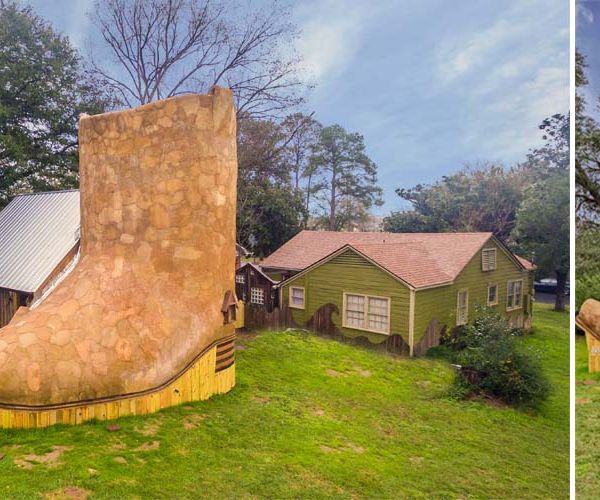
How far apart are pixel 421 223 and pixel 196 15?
163 inches

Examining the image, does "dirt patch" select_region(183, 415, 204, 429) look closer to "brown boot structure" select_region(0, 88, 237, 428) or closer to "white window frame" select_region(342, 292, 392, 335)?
"brown boot structure" select_region(0, 88, 237, 428)


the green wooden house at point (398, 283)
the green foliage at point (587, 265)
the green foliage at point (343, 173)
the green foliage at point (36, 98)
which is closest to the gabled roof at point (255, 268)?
the green wooden house at point (398, 283)

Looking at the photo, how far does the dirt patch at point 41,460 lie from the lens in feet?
7.93

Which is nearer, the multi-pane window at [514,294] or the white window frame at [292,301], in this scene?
the multi-pane window at [514,294]

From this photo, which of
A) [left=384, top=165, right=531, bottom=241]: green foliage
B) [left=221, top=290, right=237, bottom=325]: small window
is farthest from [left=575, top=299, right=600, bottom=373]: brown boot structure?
[left=221, top=290, right=237, bottom=325]: small window

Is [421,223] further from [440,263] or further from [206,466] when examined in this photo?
[206,466]

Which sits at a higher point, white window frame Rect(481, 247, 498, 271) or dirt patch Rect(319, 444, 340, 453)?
white window frame Rect(481, 247, 498, 271)

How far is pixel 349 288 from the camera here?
586 cm

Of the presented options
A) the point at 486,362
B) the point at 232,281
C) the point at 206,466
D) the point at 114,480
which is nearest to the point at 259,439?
the point at 206,466

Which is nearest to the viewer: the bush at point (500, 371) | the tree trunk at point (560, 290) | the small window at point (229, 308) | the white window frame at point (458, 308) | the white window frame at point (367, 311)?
the small window at point (229, 308)

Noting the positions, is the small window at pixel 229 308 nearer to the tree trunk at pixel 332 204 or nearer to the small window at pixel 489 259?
the tree trunk at pixel 332 204

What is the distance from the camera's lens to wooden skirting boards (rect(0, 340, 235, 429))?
2.78 metres

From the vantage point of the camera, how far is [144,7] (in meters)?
5.86

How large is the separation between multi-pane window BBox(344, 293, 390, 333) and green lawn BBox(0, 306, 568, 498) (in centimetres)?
83
